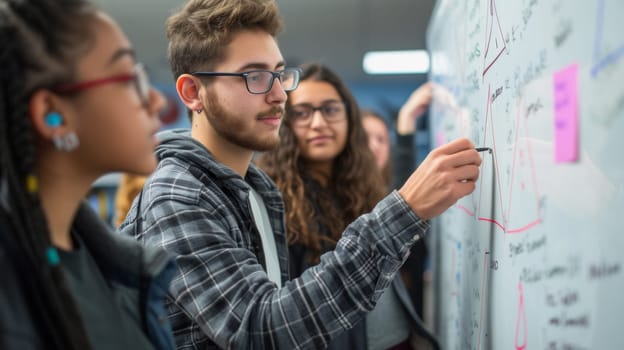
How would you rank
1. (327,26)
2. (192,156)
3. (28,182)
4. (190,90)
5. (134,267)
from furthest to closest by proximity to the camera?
1. (327,26)
2. (190,90)
3. (192,156)
4. (134,267)
5. (28,182)

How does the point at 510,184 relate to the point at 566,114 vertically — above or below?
below

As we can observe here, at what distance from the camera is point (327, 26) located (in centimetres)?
373

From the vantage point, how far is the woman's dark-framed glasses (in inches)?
23.5

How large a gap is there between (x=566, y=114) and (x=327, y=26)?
3299 mm

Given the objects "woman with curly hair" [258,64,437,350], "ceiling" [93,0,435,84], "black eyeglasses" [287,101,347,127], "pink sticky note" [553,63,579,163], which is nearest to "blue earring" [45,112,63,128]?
"pink sticky note" [553,63,579,163]

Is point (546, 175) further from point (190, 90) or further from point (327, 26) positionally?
point (327, 26)

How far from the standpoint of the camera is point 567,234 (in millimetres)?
601

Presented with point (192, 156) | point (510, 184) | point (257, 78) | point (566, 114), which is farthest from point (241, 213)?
Result: point (566, 114)

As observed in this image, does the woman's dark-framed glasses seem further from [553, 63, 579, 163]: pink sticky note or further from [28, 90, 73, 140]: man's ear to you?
[553, 63, 579, 163]: pink sticky note

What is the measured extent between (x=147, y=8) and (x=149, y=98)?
297 cm

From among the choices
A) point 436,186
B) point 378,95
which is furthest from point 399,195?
point 378,95

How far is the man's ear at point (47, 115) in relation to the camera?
0.58 metres

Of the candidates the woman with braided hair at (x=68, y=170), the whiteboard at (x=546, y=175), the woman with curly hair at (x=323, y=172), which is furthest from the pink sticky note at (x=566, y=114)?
the woman with curly hair at (x=323, y=172)

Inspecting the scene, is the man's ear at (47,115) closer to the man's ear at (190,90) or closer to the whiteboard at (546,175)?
the man's ear at (190,90)
